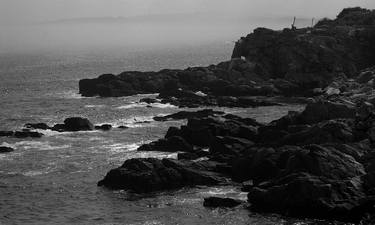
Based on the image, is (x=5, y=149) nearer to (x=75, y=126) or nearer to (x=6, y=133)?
(x=6, y=133)

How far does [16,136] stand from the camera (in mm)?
102562

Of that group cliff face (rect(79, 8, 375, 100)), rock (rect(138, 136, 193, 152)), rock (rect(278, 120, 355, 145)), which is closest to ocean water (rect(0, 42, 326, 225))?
rock (rect(138, 136, 193, 152))

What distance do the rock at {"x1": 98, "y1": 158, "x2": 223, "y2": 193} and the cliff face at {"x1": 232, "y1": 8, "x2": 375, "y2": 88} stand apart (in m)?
75.2

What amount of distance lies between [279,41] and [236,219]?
10079cm

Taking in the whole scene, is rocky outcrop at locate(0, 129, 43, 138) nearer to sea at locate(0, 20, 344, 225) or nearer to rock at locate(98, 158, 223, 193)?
sea at locate(0, 20, 344, 225)

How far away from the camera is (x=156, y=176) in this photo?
6888cm

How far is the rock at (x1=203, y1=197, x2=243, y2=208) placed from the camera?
2434 inches

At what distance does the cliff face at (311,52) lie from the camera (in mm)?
144375

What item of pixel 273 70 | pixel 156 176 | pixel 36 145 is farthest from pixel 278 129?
pixel 273 70

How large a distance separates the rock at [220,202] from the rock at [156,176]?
6878 mm

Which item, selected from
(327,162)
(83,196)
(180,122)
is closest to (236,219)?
(327,162)

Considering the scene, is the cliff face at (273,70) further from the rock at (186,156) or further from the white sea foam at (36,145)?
the rock at (186,156)

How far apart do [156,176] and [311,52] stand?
284 feet

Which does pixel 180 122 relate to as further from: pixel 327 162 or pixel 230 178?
pixel 327 162
